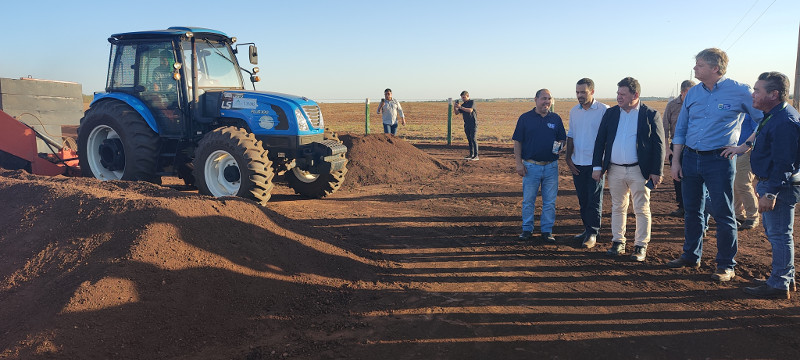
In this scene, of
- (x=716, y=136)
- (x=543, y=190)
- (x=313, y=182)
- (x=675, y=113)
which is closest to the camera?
(x=716, y=136)

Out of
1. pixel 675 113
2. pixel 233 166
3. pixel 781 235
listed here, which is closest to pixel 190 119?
pixel 233 166

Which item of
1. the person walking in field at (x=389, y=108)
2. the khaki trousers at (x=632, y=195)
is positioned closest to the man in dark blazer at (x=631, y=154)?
the khaki trousers at (x=632, y=195)

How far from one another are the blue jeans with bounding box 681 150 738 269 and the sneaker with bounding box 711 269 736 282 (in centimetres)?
4

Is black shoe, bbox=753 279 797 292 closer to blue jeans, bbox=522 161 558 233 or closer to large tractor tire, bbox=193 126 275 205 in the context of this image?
blue jeans, bbox=522 161 558 233

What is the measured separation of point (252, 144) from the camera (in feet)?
24.1

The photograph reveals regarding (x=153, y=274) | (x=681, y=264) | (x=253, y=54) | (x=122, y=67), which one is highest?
(x=253, y=54)

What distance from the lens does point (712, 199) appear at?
495cm

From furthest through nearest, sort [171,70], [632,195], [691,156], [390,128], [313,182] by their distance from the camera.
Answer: [390,128], [313,182], [171,70], [632,195], [691,156]

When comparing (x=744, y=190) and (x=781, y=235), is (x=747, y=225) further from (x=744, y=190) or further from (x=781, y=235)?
(x=781, y=235)

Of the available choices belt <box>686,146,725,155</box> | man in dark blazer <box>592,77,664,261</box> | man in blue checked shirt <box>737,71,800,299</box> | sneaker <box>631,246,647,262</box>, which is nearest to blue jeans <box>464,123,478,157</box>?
man in dark blazer <box>592,77,664,261</box>

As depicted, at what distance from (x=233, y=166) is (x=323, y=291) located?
3.61 metres

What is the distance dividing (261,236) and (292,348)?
6.27 ft

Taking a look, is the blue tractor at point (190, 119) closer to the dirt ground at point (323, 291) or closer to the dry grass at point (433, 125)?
the dirt ground at point (323, 291)

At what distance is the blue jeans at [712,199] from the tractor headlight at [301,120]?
203 inches
